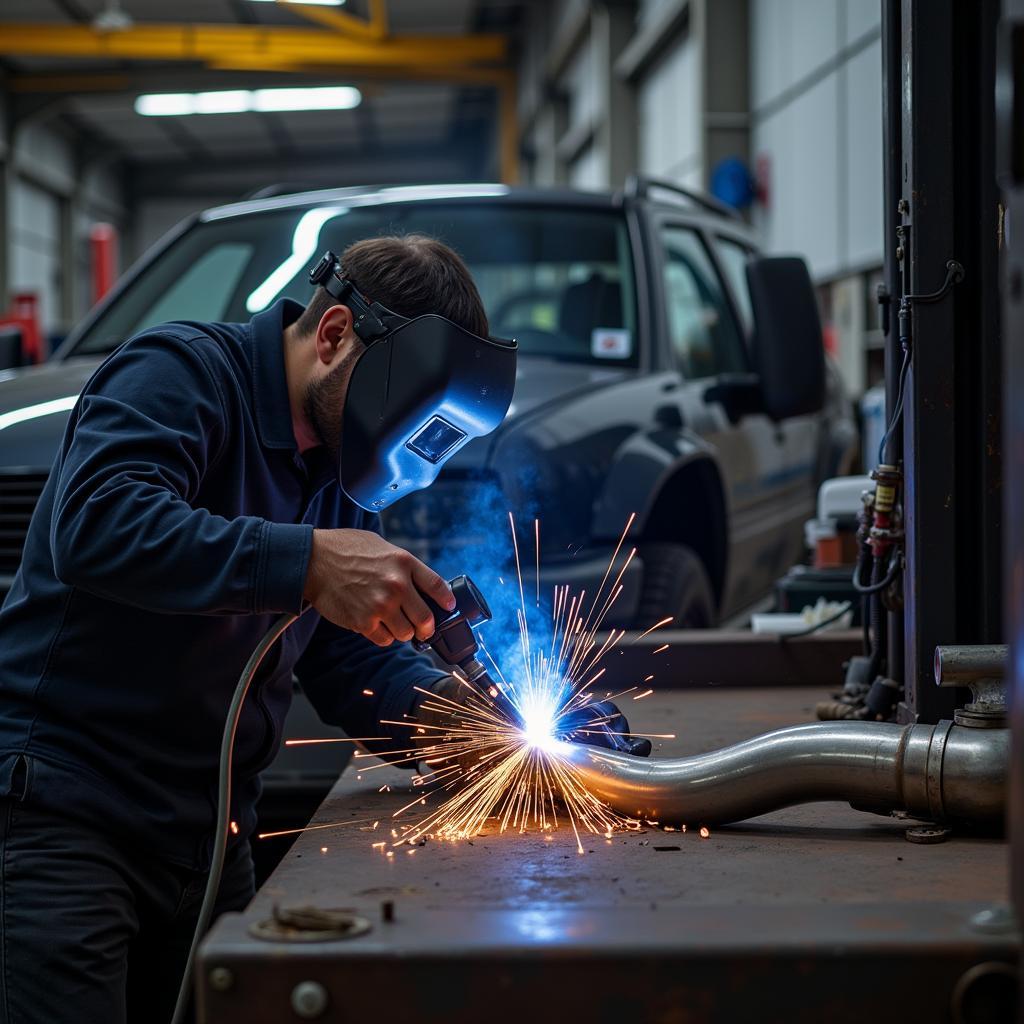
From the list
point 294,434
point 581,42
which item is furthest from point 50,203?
point 294,434

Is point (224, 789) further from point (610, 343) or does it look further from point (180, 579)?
point (610, 343)

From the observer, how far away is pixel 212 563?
1687mm

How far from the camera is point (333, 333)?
79.9 inches

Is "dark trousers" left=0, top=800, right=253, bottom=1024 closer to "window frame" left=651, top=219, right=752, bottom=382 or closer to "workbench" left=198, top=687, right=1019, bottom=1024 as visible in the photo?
"workbench" left=198, top=687, right=1019, bottom=1024

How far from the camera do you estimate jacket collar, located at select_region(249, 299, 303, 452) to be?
2064 mm

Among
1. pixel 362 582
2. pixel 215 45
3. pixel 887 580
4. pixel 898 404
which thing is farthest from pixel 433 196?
pixel 215 45

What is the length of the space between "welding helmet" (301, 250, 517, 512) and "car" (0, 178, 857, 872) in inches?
44.5

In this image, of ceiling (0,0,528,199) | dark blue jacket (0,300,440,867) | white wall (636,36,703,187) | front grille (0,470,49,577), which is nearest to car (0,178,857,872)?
front grille (0,470,49,577)

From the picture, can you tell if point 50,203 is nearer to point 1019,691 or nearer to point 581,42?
point 581,42

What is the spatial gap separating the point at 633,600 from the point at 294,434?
1.55m

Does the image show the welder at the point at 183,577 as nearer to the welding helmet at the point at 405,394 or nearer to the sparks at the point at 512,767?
the welding helmet at the point at 405,394

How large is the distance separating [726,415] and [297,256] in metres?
1.43

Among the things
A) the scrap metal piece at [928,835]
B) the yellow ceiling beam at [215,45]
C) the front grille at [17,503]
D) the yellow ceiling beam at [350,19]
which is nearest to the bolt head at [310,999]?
the scrap metal piece at [928,835]

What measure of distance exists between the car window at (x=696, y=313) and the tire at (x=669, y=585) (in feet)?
2.44
